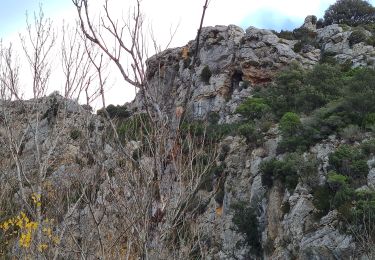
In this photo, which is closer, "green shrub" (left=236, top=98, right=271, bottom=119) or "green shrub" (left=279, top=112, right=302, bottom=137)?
"green shrub" (left=279, top=112, right=302, bottom=137)

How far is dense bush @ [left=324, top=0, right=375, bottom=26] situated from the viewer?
40.3 m

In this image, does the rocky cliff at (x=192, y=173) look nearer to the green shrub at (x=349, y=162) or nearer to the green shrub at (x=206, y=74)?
the green shrub at (x=206, y=74)

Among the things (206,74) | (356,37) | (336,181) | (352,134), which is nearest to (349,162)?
(336,181)

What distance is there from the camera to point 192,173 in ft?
14.7

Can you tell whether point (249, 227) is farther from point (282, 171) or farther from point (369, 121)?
point (369, 121)

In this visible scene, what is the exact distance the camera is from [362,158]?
15500 mm

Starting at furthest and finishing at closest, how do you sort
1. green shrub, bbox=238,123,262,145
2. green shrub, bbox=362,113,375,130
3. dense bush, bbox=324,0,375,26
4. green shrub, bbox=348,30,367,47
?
dense bush, bbox=324,0,375,26, green shrub, bbox=348,30,367,47, green shrub, bbox=238,123,262,145, green shrub, bbox=362,113,375,130

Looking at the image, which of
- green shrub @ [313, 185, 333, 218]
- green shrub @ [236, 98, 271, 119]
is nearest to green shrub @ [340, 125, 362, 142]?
green shrub @ [313, 185, 333, 218]

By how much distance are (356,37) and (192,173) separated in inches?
1123

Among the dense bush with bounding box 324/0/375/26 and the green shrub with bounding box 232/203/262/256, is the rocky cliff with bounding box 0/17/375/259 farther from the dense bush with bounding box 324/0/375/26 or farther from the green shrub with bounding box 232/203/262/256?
the dense bush with bounding box 324/0/375/26

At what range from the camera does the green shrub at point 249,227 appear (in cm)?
1717

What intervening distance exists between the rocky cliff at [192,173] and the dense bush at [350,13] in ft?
15.6

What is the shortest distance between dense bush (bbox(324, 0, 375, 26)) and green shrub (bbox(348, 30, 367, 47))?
382 inches

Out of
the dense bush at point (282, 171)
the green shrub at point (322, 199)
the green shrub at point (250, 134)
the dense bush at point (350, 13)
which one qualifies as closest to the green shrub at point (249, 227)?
the dense bush at point (282, 171)
